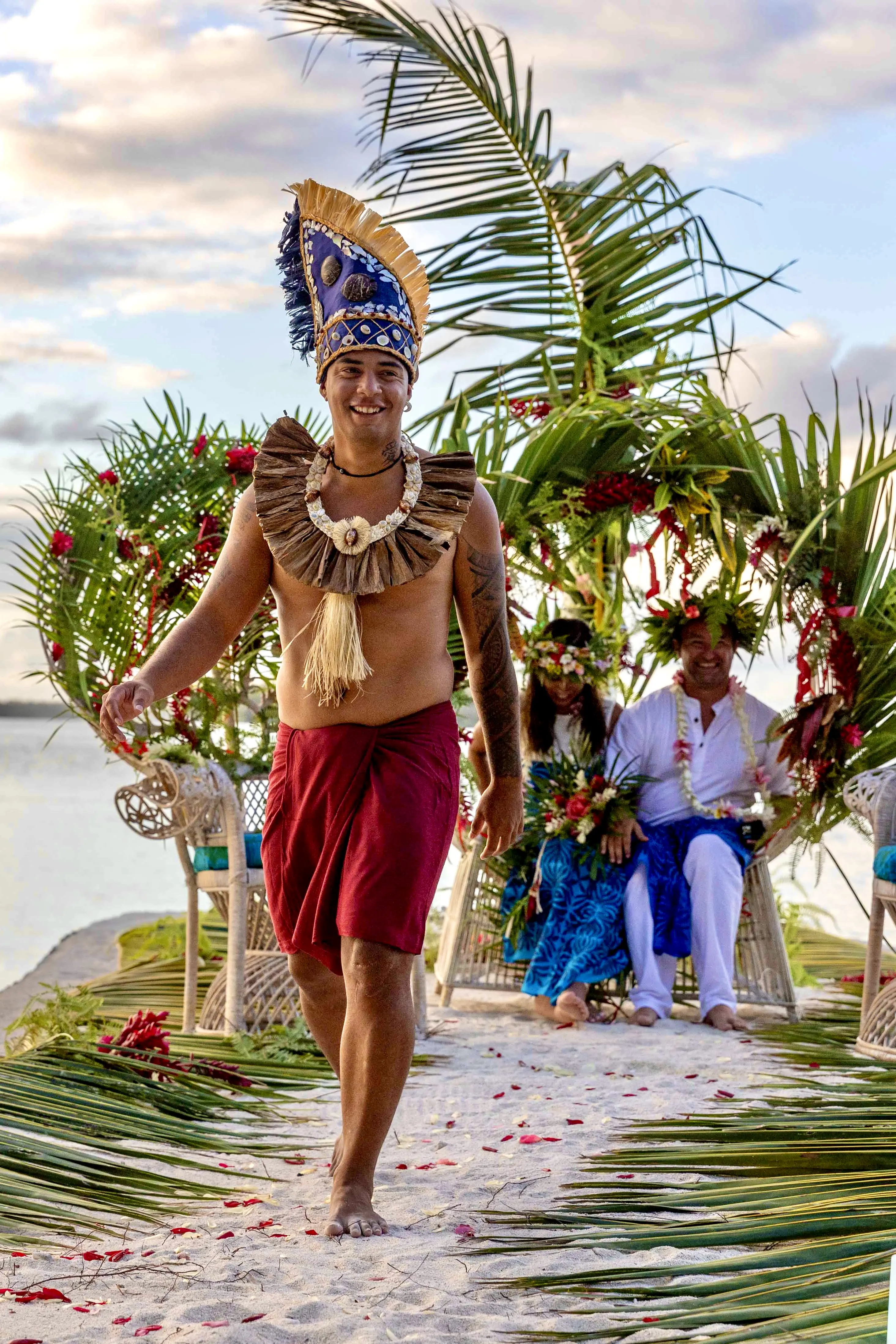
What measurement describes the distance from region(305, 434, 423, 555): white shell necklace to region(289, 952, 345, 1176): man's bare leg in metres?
0.92

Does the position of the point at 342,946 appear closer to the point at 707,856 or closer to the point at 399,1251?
the point at 399,1251

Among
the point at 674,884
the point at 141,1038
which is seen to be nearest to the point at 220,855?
the point at 141,1038

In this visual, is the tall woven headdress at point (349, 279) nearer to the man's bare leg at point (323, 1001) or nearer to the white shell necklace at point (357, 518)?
the white shell necklace at point (357, 518)

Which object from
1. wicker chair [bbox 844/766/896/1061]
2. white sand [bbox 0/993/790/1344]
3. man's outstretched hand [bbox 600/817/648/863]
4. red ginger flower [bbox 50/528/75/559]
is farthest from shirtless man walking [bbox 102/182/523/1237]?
red ginger flower [bbox 50/528/75/559]

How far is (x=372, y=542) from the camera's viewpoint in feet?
10.2

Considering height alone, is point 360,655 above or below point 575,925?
above

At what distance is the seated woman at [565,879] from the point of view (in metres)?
5.60

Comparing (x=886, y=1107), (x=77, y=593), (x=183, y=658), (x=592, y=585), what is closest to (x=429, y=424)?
(x=592, y=585)

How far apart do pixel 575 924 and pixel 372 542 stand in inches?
116

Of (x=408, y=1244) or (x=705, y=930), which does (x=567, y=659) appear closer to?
(x=705, y=930)

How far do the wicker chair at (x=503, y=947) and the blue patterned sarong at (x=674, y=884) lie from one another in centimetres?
→ 20

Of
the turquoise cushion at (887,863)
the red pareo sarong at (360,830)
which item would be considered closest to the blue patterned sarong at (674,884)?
the turquoise cushion at (887,863)

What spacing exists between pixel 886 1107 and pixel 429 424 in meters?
3.62

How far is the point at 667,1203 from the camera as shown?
2.83 m
